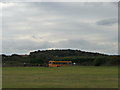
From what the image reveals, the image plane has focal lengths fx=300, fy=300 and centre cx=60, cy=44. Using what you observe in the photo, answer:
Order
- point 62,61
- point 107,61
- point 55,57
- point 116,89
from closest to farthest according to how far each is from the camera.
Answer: point 116,89
point 107,61
point 62,61
point 55,57

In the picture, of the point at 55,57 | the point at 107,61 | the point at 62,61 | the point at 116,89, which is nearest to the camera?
the point at 116,89

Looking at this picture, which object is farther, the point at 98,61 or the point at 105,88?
the point at 98,61

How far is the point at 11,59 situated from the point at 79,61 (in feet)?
76.0

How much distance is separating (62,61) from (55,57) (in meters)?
7.73

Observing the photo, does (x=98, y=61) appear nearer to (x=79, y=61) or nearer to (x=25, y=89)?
(x=79, y=61)

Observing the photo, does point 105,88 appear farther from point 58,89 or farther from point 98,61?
point 98,61

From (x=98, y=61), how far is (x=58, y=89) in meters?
72.0

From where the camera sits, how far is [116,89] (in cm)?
1805

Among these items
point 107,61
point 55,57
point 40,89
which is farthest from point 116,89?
point 55,57

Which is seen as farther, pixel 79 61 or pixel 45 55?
pixel 45 55

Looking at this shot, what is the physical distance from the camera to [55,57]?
10900 cm

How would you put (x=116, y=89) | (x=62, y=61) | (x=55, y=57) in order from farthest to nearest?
(x=55, y=57) → (x=62, y=61) → (x=116, y=89)

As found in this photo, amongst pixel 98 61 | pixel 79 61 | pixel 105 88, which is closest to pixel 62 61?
pixel 79 61

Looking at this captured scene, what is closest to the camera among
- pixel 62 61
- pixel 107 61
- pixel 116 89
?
pixel 116 89
